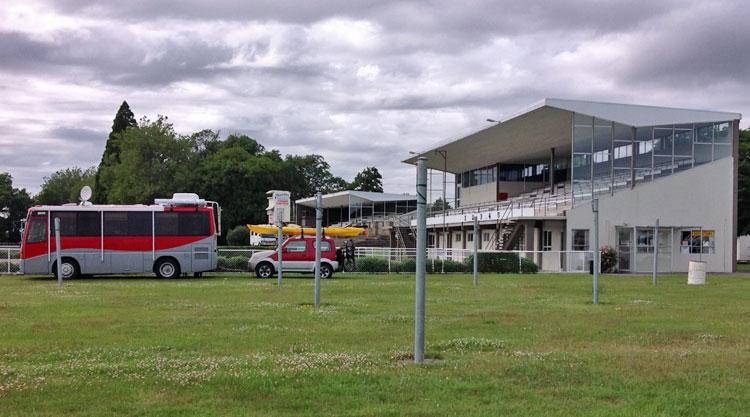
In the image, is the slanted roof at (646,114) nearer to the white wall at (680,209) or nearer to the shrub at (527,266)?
the white wall at (680,209)

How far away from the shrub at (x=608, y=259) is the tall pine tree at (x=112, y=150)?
202ft

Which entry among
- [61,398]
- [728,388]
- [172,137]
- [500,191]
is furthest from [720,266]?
[172,137]

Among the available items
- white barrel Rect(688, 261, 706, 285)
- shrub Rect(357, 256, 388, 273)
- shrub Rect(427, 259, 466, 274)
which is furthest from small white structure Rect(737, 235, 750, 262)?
shrub Rect(357, 256, 388, 273)

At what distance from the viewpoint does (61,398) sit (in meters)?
7.64

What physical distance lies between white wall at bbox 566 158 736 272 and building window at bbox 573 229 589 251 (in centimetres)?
35

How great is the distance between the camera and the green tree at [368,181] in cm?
13438

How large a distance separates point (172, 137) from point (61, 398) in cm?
7880

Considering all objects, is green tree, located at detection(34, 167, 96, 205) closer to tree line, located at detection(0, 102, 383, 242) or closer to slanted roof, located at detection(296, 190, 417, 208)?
tree line, located at detection(0, 102, 383, 242)

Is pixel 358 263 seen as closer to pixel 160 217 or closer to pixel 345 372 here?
pixel 160 217

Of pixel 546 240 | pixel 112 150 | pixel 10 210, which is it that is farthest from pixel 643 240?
pixel 10 210

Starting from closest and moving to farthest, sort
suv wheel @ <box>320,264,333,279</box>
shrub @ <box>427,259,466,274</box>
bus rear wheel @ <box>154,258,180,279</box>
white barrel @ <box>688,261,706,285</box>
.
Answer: white barrel @ <box>688,261,706,285</box>
suv wheel @ <box>320,264,333,279</box>
bus rear wheel @ <box>154,258,180,279</box>
shrub @ <box>427,259,466,274</box>

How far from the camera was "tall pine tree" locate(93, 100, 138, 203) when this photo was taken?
87.7 meters

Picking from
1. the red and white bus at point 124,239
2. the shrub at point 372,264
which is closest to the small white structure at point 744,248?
the shrub at point 372,264

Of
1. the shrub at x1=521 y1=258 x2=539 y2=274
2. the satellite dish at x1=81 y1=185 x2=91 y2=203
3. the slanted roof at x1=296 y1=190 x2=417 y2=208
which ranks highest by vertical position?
the slanted roof at x1=296 y1=190 x2=417 y2=208
